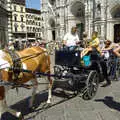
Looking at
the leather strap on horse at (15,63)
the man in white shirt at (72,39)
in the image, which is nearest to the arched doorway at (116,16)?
the man in white shirt at (72,39)

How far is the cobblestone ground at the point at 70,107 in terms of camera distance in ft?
17.5

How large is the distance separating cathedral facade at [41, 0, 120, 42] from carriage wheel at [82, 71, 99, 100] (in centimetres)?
2580

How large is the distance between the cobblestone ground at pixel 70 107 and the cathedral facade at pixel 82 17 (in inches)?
1030

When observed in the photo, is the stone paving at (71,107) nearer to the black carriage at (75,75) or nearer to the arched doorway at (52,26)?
the black carriage at (75,75)

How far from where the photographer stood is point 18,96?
7078 millimetres

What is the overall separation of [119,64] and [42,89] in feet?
11.7

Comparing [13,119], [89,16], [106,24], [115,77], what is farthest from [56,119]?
[89,16]

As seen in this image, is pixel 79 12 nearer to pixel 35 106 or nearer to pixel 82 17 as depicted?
pixel 82 17

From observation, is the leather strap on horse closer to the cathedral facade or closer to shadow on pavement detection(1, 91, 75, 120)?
shadow on pavement detection(1, 91, 75, 120)

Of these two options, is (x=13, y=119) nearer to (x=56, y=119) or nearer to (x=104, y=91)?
(x=56, y=119)

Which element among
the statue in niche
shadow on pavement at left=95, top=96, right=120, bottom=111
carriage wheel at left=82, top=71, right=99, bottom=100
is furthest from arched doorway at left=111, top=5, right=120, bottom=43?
shadow on pavement at left=95, top=96, right=120, bottom=111

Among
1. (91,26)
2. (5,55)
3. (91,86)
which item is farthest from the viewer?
(91,26)

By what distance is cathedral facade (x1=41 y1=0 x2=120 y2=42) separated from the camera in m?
35.5

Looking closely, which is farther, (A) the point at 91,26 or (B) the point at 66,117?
(A) the point at 91,26
